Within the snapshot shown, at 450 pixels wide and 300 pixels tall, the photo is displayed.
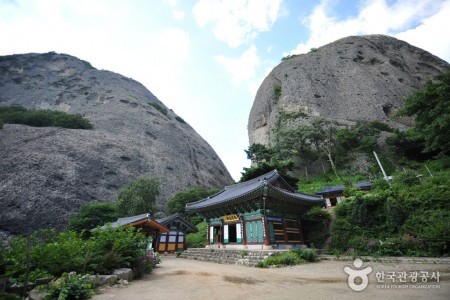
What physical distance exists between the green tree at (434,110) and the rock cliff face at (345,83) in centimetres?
1757

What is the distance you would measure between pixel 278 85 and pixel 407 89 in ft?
81.3

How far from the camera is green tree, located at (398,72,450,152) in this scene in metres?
15.9

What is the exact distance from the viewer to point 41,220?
19.1 meters

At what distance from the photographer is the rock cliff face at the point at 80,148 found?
20875 millimetres

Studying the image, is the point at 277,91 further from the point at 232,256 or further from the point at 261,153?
the point at 232,256

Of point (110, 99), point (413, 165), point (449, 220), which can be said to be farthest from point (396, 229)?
point (110, 99)

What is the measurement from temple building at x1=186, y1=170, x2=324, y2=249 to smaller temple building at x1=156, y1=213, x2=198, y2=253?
532 centimetres

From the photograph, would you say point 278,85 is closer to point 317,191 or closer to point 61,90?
point 317,191

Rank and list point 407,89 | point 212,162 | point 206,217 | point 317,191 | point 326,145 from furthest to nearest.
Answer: point 212,162 < point 407,89 < point 326,145 < point 317,191 < point 206,217

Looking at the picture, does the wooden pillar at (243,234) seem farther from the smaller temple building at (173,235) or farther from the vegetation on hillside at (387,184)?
the smaller temple building at (173,235)

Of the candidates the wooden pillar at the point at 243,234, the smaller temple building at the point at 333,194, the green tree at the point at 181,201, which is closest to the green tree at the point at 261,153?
the smaller temple building at the point at 333,194

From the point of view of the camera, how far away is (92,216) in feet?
65.6

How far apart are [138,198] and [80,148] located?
14382 millimetres


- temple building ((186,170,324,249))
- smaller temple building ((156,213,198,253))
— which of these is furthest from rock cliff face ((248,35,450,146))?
temple building ((186,170,324,249))
